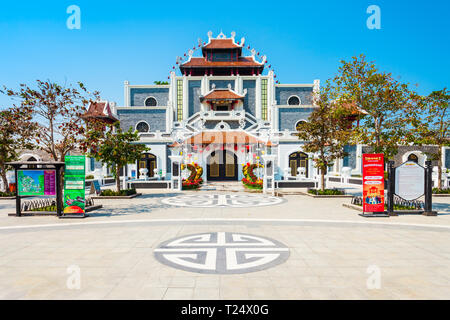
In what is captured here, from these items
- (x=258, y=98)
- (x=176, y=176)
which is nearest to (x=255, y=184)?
(x=176, y=176)

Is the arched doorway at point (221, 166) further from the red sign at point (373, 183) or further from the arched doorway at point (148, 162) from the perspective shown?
the red sign at point (373, 183)

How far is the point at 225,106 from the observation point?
3244 cm

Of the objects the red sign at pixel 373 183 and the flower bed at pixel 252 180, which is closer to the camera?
the red sign at pixel 373 183

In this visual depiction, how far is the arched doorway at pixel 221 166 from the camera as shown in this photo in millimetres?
25703

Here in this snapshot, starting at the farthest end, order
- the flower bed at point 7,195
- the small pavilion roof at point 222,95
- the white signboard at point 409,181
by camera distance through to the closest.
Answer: the small pavilion roof at point 222,95 → the flower bed at point 7,195 → the white signboard at point 409,181

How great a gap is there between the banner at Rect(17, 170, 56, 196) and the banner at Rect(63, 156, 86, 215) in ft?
2.62

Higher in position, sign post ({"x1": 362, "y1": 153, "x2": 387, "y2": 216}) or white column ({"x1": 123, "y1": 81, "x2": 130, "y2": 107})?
white column ({"x1": 123, "y1": 81, "x2": 130, "y2": 107})

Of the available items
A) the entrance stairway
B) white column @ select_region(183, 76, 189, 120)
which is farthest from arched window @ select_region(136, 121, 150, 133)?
the entrance stairway

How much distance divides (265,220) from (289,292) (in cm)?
487

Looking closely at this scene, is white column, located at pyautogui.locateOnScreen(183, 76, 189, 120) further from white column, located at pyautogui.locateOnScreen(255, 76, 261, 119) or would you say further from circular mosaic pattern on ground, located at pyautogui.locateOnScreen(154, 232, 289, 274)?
circular mosaic pattern on ground, located at pyautogui.locateOnScreen(154, 232, 289, 274)

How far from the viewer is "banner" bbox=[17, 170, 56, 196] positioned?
932 centimetres

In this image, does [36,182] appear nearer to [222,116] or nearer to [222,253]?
[222,253]

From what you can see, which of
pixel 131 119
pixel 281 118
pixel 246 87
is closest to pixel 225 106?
pixel 246 87

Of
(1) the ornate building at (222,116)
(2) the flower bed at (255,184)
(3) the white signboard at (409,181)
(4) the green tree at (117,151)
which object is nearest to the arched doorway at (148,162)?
(1) the ornate building at (222,116)
